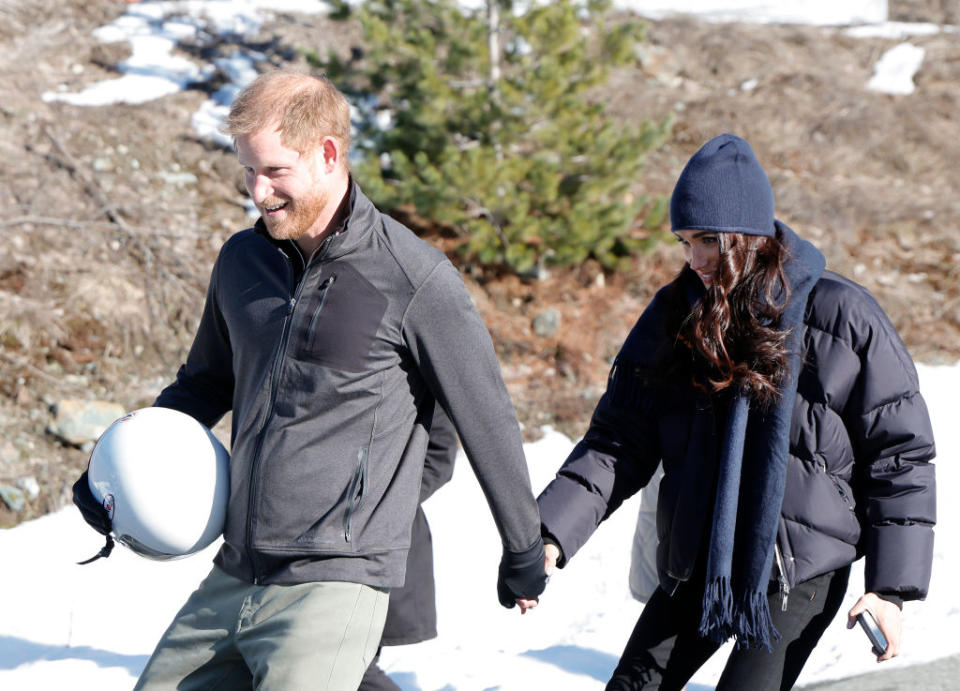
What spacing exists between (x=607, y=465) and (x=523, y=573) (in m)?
0.45

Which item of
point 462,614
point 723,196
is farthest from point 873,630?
point 462,614

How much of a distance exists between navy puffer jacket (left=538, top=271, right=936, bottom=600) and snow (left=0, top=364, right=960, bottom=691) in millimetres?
1895

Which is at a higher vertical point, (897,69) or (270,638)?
(270,638)

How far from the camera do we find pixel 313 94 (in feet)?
7.77

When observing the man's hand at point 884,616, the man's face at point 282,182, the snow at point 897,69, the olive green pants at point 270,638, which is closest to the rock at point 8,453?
the olive green pants at point 270,638

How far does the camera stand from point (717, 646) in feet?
8.65

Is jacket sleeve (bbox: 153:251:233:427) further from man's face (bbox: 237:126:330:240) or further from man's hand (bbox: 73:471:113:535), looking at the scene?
man's face (bbox: 237:126:330:240)

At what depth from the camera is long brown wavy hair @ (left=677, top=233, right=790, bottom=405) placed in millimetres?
2469

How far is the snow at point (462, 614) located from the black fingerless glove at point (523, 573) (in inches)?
71.3

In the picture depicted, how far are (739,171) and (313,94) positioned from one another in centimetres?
109

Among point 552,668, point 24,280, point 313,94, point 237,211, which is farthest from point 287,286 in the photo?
point 237,211

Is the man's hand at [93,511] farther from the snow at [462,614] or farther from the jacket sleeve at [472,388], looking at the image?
the snow at [462,614]

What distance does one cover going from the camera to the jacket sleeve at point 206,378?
109 inches

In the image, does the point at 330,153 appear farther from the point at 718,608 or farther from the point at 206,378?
the point at 718,608
